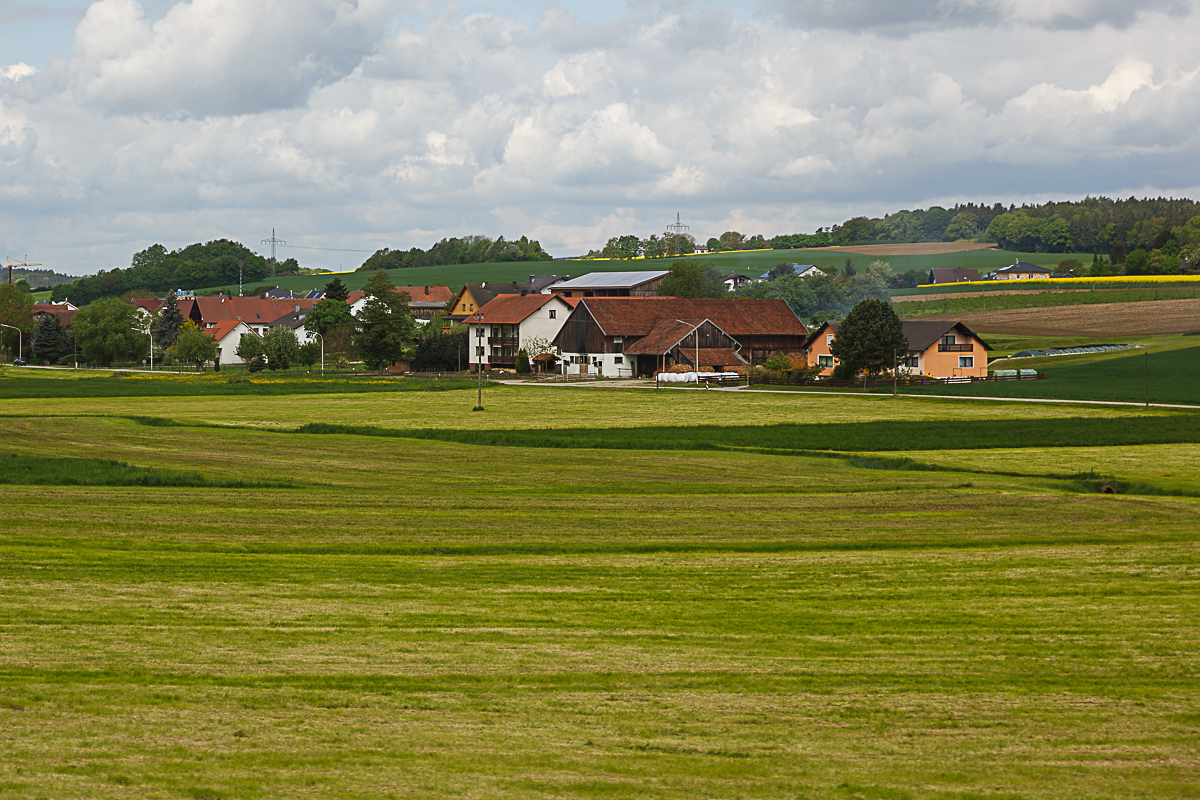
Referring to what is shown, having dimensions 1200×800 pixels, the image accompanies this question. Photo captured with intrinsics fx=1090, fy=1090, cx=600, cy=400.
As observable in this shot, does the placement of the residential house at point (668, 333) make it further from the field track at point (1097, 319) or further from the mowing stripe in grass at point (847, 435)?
the mowing stripe in grass at point (847, 435)

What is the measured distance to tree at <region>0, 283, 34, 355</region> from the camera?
512 feet

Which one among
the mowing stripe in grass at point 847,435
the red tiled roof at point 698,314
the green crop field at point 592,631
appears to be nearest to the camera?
the green crop field at point 592,631

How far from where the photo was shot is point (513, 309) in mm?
127438

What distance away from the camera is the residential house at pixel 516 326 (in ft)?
403

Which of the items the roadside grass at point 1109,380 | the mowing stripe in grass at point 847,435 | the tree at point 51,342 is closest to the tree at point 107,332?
the tree at point 51,342

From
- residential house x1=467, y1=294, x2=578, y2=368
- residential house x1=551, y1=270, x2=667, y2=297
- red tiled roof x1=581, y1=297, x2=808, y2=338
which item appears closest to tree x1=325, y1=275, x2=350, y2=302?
residential house x1=467, y1=294, x2=578, y2=368

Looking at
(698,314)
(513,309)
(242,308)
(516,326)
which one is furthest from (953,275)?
(242,308)

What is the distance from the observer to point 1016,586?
59.1ft

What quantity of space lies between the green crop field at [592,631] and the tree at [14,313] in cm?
13927

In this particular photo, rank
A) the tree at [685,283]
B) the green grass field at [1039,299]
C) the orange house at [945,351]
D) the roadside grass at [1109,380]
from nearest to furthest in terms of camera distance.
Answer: the roadside grass at [1109,380]
the orange house at [945,351]
the green grass field at [1039,299]
the tree at [685,283]

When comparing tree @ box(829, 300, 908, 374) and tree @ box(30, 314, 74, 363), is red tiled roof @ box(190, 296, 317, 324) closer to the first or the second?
tree @ box(30, 314, 74, 363)

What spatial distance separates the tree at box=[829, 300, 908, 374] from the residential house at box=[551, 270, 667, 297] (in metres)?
62.7

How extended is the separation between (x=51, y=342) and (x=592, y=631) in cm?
15103

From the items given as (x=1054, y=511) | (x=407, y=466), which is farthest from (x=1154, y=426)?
(x=407, y=466)
